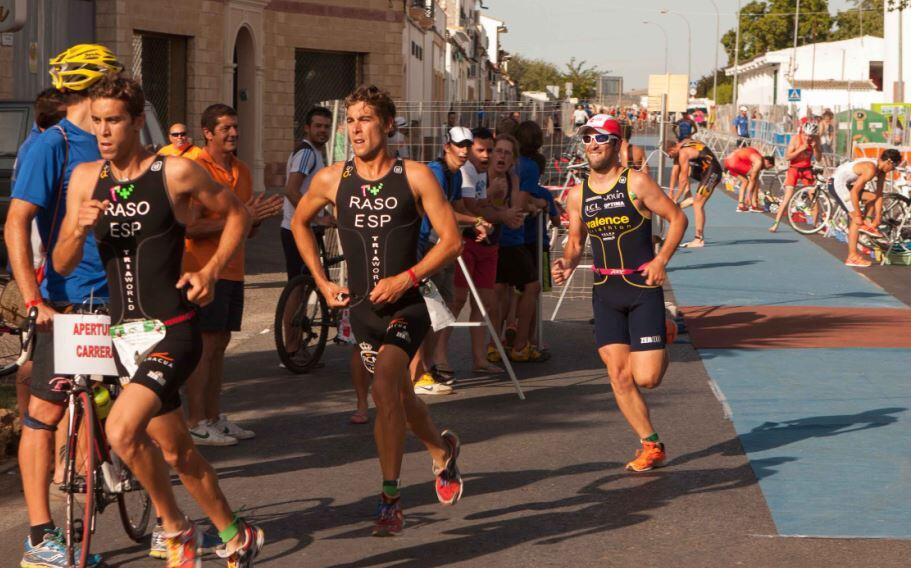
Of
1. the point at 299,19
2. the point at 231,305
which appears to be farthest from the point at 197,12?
the point at 231,305

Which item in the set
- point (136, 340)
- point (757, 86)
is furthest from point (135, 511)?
point (757, 86)

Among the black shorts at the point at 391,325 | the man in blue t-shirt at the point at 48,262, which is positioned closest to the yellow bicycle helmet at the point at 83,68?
the man in blue t-shirt at the point at 48,262

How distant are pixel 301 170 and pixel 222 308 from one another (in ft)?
9.09

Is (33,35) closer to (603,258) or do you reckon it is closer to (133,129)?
(603,258)

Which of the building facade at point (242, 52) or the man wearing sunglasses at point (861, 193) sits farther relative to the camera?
the building facade at point (242, 52)

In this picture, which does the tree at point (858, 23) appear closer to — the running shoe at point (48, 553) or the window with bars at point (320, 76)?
the window with bars at point (320, 76)

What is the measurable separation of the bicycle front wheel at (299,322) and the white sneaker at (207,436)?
7.29ft

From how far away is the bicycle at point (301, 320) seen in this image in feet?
35.3

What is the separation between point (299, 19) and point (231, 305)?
28266mm

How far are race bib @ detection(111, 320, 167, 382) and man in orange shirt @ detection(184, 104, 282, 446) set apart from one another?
2.78 meters

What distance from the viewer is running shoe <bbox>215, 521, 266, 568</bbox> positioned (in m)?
5.43

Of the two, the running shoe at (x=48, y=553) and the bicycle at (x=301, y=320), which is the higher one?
the bicycle at (x=301, y=320)

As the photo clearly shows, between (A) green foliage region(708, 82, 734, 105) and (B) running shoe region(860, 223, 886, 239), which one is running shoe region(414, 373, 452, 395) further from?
(A) green foliage region(708, 82, 734, 105)

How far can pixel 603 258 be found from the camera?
8141 mm
